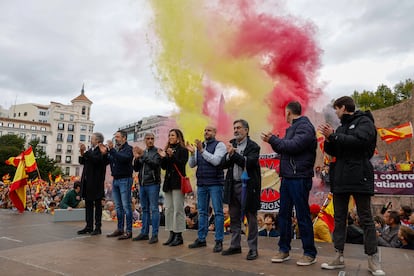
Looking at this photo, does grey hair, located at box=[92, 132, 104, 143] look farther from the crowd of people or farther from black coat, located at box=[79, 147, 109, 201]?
black coat, located at box=[79, 147, 109, 201]

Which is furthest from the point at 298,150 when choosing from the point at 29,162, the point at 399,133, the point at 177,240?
the point at 399,133

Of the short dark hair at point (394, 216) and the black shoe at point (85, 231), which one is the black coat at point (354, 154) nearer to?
the short dark hair at point (394, 216)

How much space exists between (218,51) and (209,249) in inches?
667

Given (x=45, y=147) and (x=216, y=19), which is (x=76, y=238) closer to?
(x=216, y=19)

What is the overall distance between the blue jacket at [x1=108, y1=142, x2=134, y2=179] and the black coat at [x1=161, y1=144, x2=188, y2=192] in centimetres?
95

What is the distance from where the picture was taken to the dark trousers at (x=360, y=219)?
3.79 m

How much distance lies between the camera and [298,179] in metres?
4.21

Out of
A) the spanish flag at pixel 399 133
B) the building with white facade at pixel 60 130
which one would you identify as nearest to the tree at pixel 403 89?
the spanish flag at pixel 399 133

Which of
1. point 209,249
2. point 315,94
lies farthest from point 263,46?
point 209,249

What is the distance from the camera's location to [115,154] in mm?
6340

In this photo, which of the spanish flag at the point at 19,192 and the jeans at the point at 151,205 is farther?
the spanish flag at the point at 19,192

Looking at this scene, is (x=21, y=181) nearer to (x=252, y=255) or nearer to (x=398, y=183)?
(x=252, y=255)

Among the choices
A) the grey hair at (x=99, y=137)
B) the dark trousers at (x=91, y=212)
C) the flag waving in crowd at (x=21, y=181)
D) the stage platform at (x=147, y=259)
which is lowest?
the stage platform at (x=147, y=259)

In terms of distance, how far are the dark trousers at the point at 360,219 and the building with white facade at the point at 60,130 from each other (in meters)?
94.6
